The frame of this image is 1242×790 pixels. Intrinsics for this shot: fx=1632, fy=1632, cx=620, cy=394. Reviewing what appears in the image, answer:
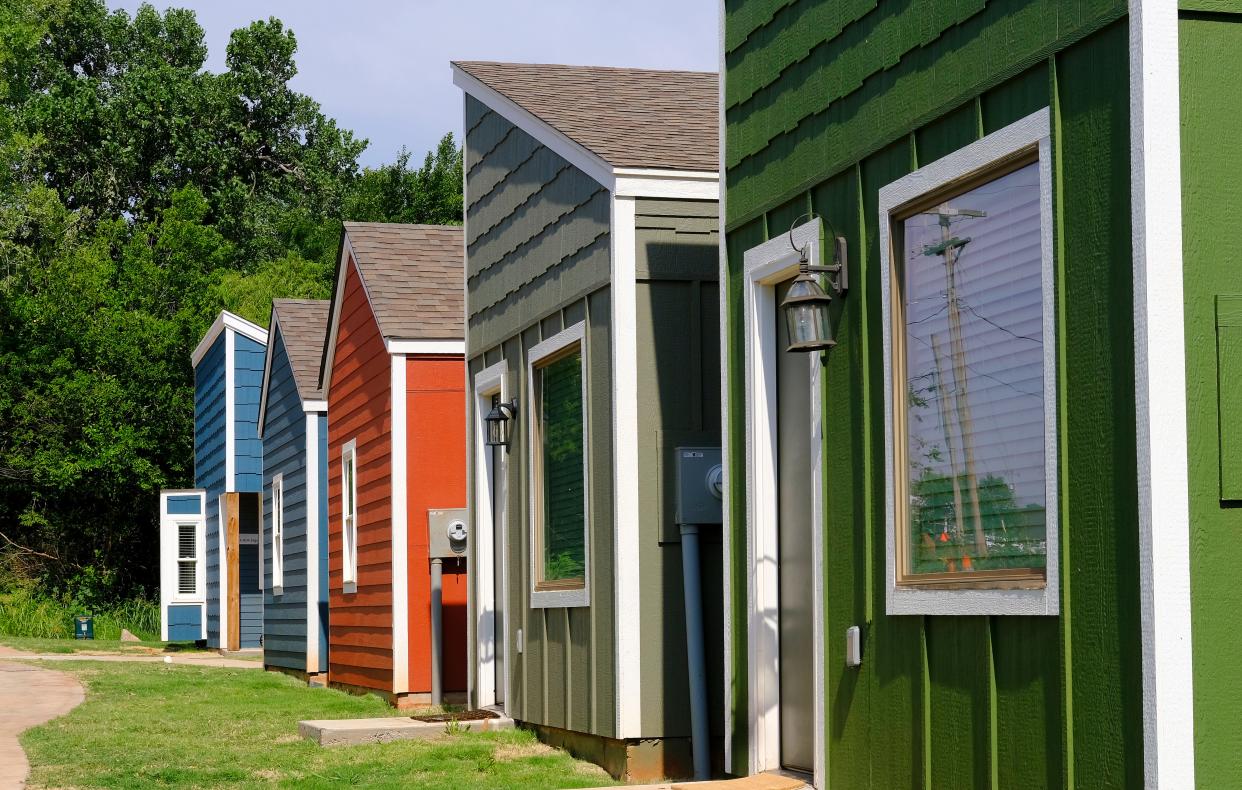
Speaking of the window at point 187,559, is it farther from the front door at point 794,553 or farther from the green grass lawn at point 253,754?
the front door at point 794,553

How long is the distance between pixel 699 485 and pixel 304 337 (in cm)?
1144

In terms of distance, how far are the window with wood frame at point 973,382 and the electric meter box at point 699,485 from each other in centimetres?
282

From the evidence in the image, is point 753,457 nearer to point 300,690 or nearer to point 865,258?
point 865,258

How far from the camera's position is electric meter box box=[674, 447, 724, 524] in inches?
335

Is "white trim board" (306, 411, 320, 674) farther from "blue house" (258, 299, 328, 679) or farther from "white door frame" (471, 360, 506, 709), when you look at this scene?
"white door frame" (471, 360, 506, 709)

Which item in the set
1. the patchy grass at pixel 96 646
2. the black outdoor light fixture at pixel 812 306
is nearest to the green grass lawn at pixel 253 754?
the black outdoor light fixture at pixel 812 306

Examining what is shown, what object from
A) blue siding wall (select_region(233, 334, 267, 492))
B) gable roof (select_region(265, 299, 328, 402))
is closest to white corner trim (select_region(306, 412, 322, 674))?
gable roof (select_region(265, 299, 328, 402))

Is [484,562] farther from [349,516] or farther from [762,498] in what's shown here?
[762,498]

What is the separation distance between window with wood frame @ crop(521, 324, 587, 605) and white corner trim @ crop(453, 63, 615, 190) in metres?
0.96

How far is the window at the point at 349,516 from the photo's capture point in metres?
15.5

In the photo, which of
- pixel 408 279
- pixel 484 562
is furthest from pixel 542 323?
pixel 408 279

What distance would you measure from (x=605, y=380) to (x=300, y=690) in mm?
8156

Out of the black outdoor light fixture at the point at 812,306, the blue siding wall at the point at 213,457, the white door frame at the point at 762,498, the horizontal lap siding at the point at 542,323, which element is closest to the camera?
the black outdoor light fixture at the point at 812,306

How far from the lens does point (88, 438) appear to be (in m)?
31.5
